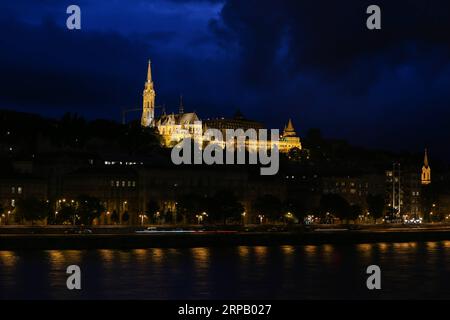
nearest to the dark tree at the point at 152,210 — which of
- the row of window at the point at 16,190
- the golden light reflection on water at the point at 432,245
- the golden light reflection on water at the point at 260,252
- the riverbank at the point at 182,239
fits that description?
the row of window at the point at 16,190

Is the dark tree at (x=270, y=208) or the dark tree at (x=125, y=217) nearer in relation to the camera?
the dark tree at (x=125, y=217)

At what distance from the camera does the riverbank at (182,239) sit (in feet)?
168

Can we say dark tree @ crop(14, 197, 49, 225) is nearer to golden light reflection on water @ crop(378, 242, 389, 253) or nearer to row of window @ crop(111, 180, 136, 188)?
row of window @ crop(111, 180, 136, 188)

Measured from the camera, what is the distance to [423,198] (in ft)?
366

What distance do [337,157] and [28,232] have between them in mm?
97203

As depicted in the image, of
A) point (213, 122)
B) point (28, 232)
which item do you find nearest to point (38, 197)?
point (28, 232)

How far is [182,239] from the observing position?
56344 millimetres

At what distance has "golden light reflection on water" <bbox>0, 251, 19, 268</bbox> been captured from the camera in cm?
4146

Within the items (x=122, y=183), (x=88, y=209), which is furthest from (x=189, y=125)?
(x=88, y=209)

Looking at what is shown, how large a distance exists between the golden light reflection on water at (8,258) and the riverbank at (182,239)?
6.59 ft

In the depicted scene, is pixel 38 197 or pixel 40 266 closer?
pixel 40 266

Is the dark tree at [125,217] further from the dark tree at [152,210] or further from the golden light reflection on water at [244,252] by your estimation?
the golden light reflection on water at [244,252]
